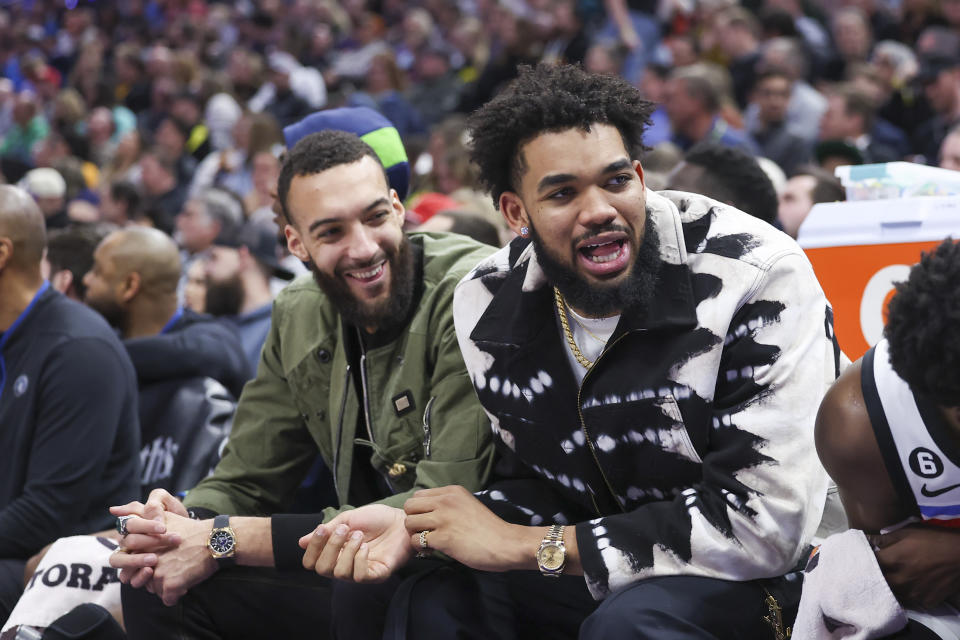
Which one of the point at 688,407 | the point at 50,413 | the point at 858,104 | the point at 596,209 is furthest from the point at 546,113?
the point at 858,104

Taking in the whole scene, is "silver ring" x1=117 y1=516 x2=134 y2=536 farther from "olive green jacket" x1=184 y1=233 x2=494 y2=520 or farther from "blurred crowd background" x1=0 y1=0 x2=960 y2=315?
"blurred crowd background" x1=0 y1=0 x2=960 y2=315

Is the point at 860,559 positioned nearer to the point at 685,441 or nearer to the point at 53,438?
the point at 685,441

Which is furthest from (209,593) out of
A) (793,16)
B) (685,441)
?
(793,16)

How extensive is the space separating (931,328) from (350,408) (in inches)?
68.1

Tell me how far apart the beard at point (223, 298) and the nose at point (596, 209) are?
3513 mm

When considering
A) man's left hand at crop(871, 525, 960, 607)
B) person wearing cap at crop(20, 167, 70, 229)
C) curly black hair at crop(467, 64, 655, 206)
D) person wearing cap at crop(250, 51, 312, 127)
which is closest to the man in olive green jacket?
curly black hair at crop(467, 64, 655, 206)

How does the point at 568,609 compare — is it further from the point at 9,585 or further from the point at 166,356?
the point at 166,356

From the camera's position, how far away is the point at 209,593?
2961mm

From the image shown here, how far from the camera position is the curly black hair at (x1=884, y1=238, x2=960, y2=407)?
5.92 feet

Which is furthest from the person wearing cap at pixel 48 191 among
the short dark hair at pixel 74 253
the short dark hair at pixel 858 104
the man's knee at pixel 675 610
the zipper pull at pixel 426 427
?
the man's knee at pixel 675 610

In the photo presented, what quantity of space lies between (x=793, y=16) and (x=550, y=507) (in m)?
7.91

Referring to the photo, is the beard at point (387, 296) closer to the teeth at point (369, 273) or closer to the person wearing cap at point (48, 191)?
the teeth at point (369, 273)

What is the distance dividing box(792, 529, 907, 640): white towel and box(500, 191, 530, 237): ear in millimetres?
1016

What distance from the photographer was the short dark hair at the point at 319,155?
3105 millimetres
